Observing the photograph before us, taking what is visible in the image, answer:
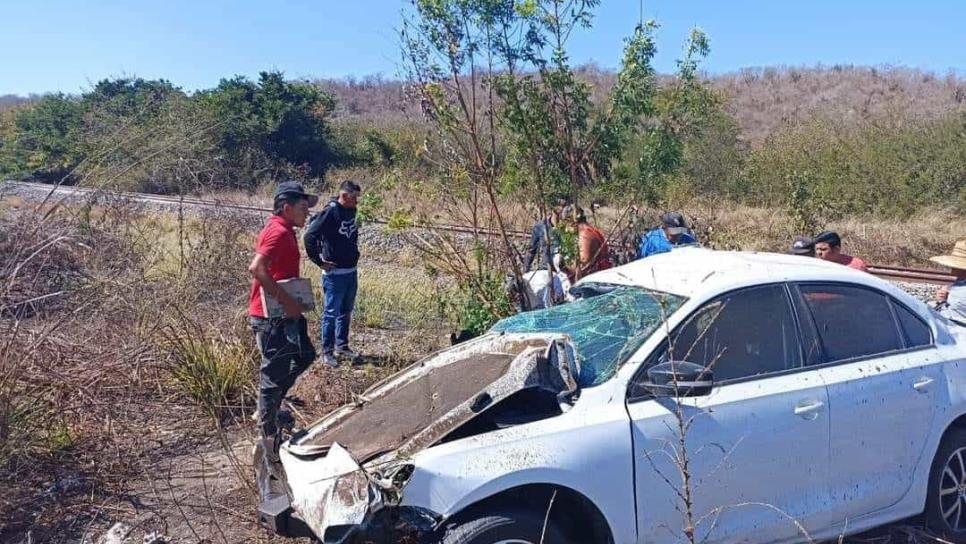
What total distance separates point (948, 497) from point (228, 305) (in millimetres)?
6314

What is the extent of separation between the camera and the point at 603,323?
4.23 m

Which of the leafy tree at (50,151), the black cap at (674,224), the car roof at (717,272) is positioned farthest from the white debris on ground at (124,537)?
the black cap at (674,224)

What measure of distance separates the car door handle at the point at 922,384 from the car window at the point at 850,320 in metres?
0.20

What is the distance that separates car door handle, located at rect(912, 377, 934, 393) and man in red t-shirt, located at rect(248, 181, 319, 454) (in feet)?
11.8

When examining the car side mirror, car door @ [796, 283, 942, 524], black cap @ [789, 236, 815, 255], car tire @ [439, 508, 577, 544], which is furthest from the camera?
black cap @ [789, 236, 815, 255]

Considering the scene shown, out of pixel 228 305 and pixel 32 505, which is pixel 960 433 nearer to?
pixel 32 505

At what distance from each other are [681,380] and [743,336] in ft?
1.99

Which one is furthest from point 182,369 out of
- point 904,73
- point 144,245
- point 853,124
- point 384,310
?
point 904,73

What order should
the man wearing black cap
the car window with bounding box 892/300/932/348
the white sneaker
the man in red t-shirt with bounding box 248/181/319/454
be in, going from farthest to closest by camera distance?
the white sneaker < the man wearing black cap < the man in red t-shirt with bounding box 248/181/319/454 < the car window with bounding box 892/300/932/348

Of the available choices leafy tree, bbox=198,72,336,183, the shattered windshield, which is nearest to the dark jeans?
the shattered windshield

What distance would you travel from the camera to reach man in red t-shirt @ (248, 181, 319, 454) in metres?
5.43

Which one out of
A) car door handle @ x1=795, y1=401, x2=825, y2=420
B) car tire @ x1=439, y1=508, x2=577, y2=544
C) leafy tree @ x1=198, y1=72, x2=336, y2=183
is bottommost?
car tire @ x1=439, y1=508, x2=577, y2=544

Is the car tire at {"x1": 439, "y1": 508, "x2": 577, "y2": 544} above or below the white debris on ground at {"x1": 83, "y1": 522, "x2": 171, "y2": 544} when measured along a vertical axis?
above

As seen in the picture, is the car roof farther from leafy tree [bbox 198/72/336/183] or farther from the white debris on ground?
leafy tree [bbox 198/72/336/183]
